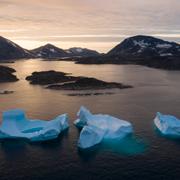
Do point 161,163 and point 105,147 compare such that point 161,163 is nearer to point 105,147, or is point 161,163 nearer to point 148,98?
point 105,147

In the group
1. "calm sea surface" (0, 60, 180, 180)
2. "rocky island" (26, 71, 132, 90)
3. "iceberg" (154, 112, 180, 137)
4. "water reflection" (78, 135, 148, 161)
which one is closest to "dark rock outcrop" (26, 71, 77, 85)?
"rocky island" (26, 71, 132, 90)

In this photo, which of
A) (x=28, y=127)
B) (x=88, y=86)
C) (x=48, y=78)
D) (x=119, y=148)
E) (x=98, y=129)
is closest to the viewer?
(x=119, y=148)

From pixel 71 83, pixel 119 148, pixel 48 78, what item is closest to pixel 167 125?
pixel 119 148

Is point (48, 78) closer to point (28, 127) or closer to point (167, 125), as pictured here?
point (28, 127)

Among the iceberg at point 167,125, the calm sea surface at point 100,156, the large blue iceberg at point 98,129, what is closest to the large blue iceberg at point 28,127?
the calm sea surface at point 100,156

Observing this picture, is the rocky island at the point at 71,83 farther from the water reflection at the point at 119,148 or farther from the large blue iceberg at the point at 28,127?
the water reflection at the point at 119,148

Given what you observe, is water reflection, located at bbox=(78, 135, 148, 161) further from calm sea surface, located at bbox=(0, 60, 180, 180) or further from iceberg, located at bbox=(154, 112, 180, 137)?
iceberg, located at bbox=(154, 112, 180, 137)

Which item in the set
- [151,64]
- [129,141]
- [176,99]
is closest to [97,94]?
[176,99]
